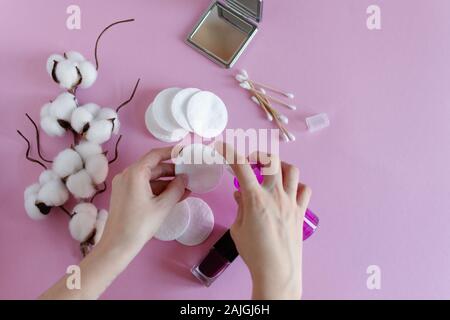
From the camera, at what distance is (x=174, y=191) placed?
67 cm

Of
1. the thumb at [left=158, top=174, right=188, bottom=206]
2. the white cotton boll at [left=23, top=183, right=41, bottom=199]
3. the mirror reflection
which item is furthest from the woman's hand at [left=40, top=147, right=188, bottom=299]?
the mirror reflection

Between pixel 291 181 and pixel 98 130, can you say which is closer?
pixel 291 181

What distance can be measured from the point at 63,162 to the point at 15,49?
29 centimetres

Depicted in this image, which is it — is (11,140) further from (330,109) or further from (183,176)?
(330,109)

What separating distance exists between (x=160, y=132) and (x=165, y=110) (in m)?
0.04

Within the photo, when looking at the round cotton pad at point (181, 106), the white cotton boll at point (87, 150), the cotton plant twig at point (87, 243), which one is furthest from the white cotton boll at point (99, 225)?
the round cotton pad at point (181, 106)

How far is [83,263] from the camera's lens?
0.61m

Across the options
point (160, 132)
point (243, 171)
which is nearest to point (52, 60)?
point (160, 132)

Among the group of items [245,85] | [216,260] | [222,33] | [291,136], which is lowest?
[216,260]

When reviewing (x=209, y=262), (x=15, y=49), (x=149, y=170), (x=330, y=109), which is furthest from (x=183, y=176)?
(x=15, y=49)

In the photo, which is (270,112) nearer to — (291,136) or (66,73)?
(291,136)

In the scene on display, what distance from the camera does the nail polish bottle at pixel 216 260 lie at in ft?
2.48

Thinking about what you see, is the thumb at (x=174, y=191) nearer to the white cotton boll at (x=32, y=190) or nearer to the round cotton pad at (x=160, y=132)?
the round cotton pad at (x=160, y=132)

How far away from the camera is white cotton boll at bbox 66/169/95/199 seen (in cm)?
75
